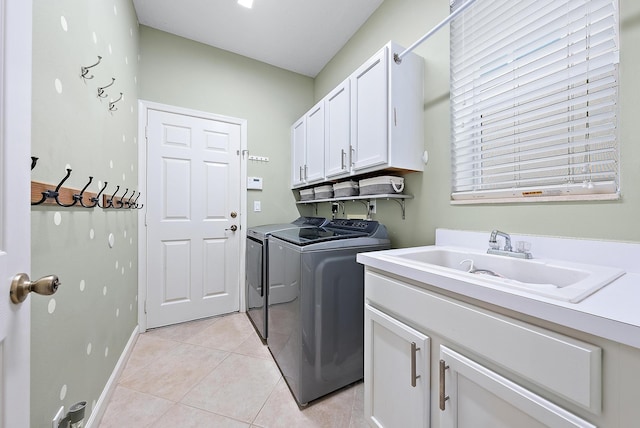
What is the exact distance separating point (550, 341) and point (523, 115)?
1.10m

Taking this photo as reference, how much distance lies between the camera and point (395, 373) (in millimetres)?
1056

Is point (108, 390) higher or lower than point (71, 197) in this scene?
lower

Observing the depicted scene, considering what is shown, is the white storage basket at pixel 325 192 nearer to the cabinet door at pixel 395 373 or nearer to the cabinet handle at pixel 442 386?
the cabinet door at pixel 395 373

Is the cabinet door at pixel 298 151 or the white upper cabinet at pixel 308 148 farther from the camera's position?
the cabinet door at pixel 298 151

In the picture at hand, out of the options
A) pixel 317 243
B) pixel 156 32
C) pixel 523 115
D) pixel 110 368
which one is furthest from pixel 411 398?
pixel 156 32

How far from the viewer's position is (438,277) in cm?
85

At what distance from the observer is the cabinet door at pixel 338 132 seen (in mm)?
1941

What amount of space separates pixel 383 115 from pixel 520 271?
111cm

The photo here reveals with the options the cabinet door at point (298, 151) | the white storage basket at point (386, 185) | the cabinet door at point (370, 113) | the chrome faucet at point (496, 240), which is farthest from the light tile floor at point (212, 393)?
the cabinet door at point (298, 151)

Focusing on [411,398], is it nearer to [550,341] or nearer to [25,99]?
[550,341]

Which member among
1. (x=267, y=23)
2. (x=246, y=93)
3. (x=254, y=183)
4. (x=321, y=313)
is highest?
(x=267, y=23)

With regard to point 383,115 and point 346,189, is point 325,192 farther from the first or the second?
point 383,115

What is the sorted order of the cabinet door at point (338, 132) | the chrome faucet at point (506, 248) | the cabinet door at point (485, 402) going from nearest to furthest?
1. the cabinet door at point (485, 402)
2. the chrome faucet at point (506, 248)
3. the cabinet door at point (338, 132)

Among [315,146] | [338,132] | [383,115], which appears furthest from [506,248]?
[315,146]
